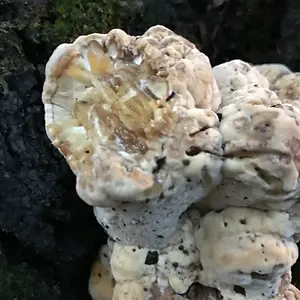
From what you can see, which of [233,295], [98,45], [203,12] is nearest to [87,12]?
[98,45]

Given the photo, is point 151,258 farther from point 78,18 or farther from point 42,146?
point 78,18

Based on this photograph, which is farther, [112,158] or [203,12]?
[203,12]

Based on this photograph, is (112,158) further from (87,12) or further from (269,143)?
(87,12)

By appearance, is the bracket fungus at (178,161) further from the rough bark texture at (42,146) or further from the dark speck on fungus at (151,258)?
the rough bark texture at (42,146)

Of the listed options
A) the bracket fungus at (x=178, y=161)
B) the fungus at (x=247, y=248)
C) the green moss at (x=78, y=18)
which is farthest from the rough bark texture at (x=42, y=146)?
the fungus at (x=247, y=248)

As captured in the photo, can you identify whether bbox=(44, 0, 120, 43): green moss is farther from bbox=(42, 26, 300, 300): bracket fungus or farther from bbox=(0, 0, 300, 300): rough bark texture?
bbox=(42, 26, 300, 300): bracket fungus

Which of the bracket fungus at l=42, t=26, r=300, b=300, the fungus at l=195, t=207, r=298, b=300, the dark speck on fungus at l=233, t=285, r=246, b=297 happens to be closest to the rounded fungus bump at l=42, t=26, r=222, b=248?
the bracket fungus at l=42, t=26, r=300, b=300

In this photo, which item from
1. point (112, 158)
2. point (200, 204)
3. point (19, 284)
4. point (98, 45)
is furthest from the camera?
point (19, 284)
